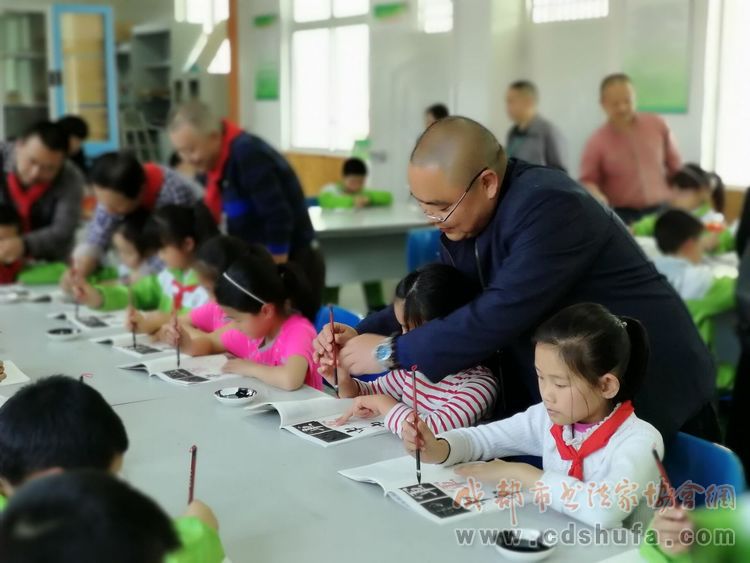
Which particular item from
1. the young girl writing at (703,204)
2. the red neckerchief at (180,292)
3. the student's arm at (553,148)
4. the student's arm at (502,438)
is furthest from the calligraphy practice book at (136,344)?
the student's arm at (553,148)

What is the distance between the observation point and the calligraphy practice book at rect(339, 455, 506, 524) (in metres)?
1.42

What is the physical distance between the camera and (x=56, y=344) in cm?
273

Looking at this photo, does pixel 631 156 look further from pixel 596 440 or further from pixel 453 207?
pixel 596 440

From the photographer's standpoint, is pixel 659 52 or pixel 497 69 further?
pixel 497 69

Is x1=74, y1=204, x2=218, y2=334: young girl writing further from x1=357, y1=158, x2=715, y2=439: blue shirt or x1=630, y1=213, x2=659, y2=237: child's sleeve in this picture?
x1=630, y1=213, x2=659, y2=237: child's sleeve

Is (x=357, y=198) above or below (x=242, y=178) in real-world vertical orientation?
below

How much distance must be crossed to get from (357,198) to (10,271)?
271 centimetres

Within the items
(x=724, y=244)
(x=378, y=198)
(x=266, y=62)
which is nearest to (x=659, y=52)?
(x=724, y=244)

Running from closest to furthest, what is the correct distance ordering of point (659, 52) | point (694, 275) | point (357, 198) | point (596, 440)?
1. point (596, 440)
2. point (694, 275)
3. point (659, 52)
4. point (357, 198)

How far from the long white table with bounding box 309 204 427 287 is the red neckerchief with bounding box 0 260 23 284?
1.65 metres

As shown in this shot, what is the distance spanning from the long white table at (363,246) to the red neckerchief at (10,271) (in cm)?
165

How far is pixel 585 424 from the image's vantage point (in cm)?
158

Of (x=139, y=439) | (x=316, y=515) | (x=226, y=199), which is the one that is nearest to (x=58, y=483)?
(x=316, y=515)

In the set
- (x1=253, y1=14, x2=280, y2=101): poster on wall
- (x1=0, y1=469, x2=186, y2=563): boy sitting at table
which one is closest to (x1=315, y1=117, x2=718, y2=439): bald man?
(x1=0, y1=469, x2=186, y2=563): boy sitting at table
